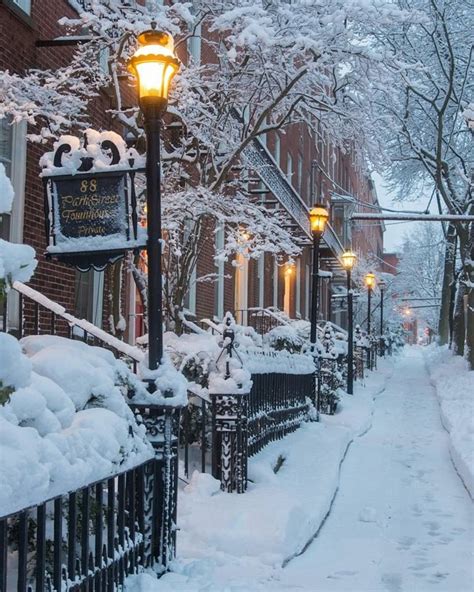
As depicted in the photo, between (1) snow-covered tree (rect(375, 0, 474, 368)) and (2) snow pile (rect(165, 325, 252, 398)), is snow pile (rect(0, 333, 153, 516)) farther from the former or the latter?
(1) snow-covered tree (rect(375, 0, 474, 368))

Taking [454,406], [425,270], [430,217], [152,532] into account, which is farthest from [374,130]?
[425,270]

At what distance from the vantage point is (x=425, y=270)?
2648 inches

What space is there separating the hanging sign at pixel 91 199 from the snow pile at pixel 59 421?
756mm

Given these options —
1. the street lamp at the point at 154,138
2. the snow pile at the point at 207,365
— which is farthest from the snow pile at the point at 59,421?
the snow pile at the point at 207,365

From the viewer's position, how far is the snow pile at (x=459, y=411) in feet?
34.4

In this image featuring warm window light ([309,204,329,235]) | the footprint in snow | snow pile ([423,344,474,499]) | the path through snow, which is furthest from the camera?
warm window light ([309,204,329,235])

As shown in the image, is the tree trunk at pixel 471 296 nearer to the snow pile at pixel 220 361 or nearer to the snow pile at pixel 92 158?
the snow pile at pixel 220 361

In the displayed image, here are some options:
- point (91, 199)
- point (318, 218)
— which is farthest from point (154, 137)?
point (318, 218)

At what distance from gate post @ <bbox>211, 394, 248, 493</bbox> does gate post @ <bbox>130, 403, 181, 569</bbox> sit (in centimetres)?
209

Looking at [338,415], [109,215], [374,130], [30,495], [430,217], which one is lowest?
[338,415]

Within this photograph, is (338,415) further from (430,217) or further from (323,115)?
(323,115)

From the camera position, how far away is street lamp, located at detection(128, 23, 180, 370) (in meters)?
5.84

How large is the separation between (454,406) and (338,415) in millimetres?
3077

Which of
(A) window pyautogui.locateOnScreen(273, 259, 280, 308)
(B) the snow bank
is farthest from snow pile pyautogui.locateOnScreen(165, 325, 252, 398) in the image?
(A) window pyautogui.locateOnScreen(273, 259, 280, 308)
